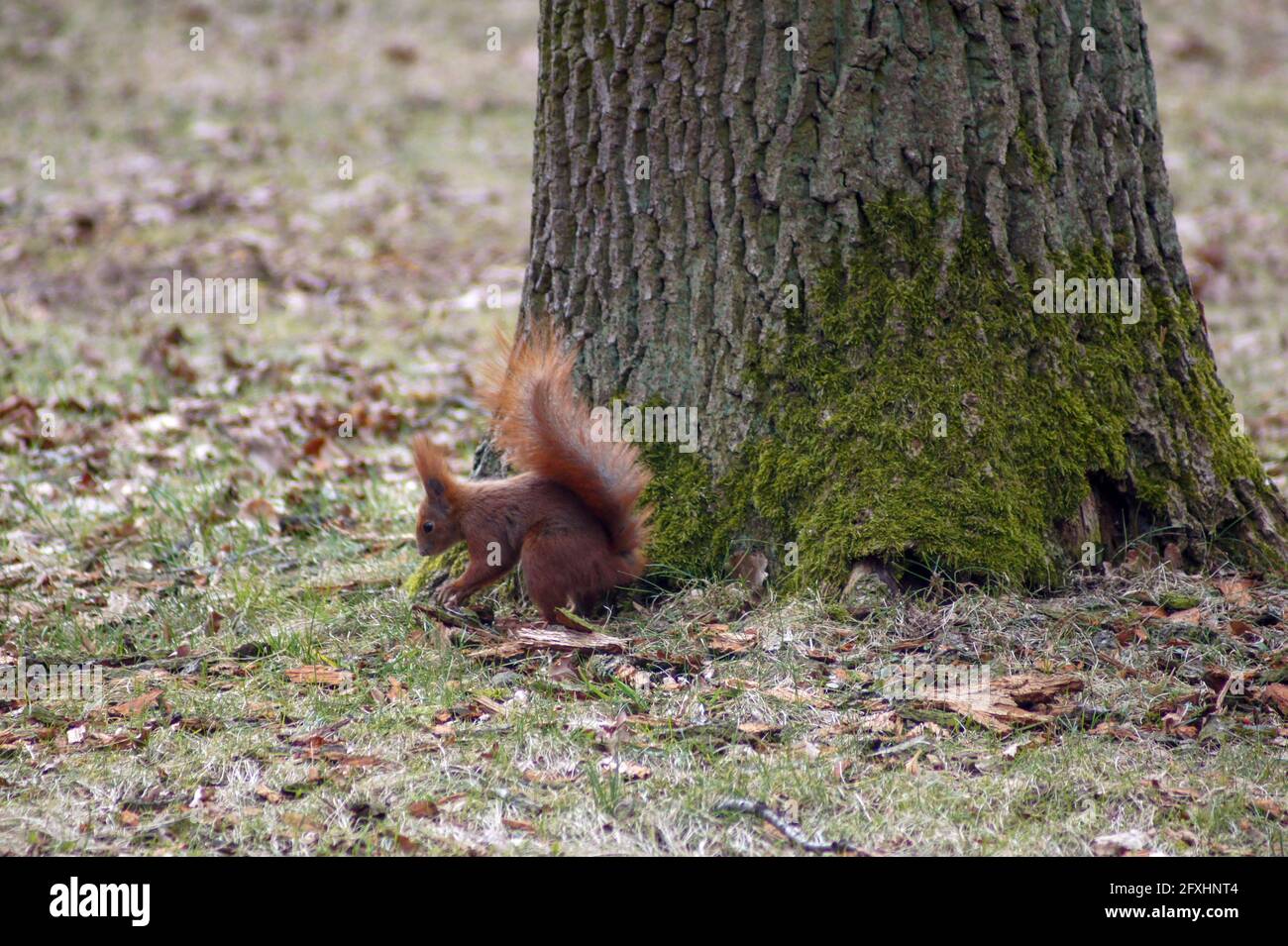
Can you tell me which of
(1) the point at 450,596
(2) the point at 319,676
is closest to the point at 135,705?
(2) the point at 319,676

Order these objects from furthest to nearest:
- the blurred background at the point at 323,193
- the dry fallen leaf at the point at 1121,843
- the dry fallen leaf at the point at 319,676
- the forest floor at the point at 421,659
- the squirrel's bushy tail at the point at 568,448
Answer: the blurred background at the point at 323,193 → the squirrel's bushy tail at the point at 568,448 → the dry fallen leaf at the point at 319,676 → the forest floor at the point at 421,659 → the dry fallen leaf at the point at 1121,843

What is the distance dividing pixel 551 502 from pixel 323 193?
6597mm

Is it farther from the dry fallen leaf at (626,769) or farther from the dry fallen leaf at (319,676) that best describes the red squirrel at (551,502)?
the dry fallen leaf at (626,769)

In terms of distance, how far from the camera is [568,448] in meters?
3.84

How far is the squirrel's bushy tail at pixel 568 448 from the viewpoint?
382cm

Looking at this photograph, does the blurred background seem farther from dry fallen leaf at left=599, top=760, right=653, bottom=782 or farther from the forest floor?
dry fallen leaf at left=599, top=760, right=653, bottom=782

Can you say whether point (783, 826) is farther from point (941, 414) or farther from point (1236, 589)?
point (1236, 589)

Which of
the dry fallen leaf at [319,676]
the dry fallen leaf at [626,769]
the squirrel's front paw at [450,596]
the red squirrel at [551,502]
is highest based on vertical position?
the red squirrel at [551,502]

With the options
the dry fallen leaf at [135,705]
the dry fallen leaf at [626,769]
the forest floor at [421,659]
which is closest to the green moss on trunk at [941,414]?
the forest floor at [421,659]

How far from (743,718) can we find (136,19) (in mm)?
12198

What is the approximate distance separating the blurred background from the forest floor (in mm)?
52

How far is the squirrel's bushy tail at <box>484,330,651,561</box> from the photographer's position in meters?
3.82

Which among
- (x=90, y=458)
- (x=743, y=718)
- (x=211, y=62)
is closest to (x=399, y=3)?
(x=211, y=62)

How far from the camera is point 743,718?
3.29 meters
